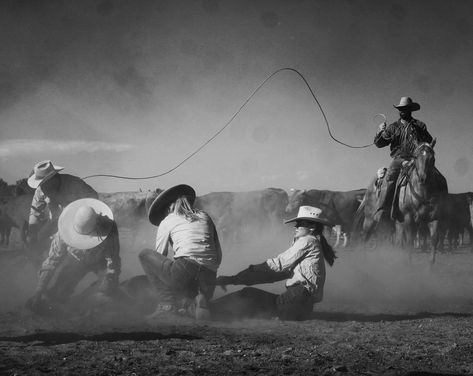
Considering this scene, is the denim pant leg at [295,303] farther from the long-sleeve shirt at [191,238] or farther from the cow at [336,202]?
the cow at [336,202]

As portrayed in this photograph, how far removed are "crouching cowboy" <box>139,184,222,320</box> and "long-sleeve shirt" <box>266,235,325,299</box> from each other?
0.64 meters

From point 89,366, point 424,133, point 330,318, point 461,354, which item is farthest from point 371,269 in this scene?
point 89,366

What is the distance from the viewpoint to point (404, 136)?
10.2 m

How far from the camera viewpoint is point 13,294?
6941 mm

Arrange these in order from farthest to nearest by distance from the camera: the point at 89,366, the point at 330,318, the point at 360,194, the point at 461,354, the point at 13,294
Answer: the point at 360,194 → the point at 13,294 → the point at 330,318 → the point at 461,354 → the point at 89,366

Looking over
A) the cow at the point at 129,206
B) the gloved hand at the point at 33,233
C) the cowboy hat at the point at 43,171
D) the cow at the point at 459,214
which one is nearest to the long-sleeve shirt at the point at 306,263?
the cowboy hat at the point at 43,171

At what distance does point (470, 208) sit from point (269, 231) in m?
8.76

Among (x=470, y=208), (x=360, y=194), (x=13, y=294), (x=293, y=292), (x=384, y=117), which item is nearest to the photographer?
(x=293, y=292)

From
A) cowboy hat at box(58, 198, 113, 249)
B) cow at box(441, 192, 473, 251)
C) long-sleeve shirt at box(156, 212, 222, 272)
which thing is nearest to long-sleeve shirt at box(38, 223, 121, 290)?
cowboy hat at box(58, 198, 113, 249)

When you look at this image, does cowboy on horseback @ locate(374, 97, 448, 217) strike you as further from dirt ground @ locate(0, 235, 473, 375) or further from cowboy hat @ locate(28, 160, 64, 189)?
cowboy hat @ locate(28, 160, 64, 189)

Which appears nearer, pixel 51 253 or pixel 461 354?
pixel 461 354

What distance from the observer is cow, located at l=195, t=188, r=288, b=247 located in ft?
88.4

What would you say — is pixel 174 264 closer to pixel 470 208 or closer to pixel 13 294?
pixel 13 294

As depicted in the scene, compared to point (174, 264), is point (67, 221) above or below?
above
